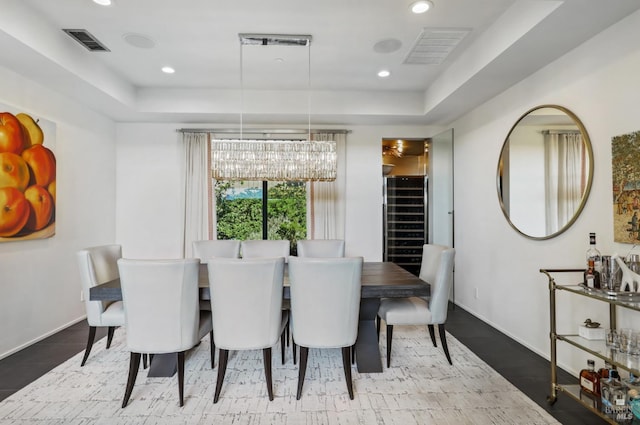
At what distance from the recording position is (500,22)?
268 centimetres

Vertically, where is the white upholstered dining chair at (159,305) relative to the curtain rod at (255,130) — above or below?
below

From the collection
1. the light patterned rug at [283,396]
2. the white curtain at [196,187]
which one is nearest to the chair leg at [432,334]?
the light patterned rug at [283,396]

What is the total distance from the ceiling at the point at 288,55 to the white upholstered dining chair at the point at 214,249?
1.72 meters

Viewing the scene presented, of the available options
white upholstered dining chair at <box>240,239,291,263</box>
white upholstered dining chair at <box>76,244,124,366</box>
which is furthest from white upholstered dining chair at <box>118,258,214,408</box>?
white upholstered dining chair at <box>240,239,291,263</box>

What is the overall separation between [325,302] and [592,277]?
5.42 ft

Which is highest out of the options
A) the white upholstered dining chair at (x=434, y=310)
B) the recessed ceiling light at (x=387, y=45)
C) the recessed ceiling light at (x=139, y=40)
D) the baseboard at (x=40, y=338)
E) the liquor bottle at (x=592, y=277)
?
the recessed ceiling light at (x=387, y=45)

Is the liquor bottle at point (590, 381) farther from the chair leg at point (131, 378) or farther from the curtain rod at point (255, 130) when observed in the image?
the curtain rod at point (255, 130)

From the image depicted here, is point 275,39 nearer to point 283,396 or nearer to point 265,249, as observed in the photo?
point 265,249

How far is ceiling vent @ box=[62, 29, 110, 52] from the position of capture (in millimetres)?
2916

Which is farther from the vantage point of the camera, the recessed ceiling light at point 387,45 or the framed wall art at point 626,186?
the recessed ceiling light at point 387,45

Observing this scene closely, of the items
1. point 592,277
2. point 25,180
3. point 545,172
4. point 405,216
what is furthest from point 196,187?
point 592,277

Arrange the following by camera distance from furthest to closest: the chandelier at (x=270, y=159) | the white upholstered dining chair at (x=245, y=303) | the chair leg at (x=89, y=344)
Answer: the chandelier at (x=270, y=159), the chair leg at (x=89, y=344), the white upholstered dining chair at (x=245, y=303)

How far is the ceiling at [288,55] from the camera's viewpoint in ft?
8.27

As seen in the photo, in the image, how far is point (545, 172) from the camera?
2896 millimetres
